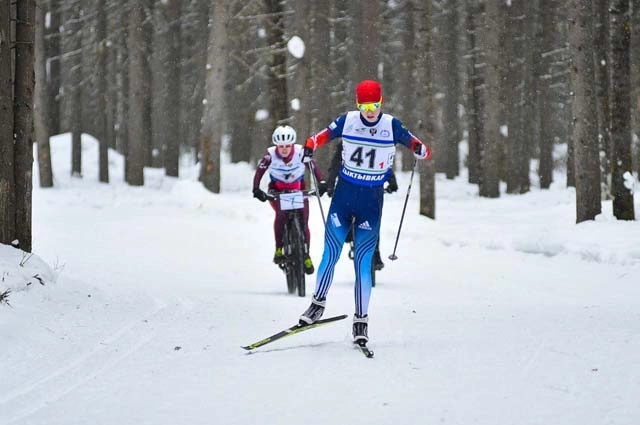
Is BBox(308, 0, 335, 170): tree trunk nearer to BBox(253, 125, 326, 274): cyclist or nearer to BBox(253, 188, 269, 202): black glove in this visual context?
BBox(253, 125, 326, 274): cyclist

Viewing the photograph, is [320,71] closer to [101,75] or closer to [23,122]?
[101,75]

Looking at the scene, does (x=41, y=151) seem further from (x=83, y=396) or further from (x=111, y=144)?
(x=83, y=396)

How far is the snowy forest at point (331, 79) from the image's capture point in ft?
46.5

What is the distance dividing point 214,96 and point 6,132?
16.8 meters

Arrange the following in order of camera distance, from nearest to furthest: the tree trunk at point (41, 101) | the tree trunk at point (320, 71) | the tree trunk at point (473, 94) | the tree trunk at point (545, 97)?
the tree trunk at point (41, 101)
the tree trunk at point (320, 71)
the tree trunk at point (545, 97)
the tree trunk at point (473, 94)

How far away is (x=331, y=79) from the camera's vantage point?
3192 cm

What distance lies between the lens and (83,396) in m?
4.71

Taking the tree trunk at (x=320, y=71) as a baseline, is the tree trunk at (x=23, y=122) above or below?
below

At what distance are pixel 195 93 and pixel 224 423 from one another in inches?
1283

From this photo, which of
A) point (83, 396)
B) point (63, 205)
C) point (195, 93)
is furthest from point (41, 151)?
point (83, 396)

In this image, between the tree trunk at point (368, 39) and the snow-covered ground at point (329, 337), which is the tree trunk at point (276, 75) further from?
the snow-covered ground at point (329, 337)

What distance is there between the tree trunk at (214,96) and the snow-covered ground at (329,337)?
9.59 m

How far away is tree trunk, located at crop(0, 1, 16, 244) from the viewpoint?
24.1ft

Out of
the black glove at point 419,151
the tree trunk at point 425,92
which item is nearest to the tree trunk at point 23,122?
the black glove at point 419,151
